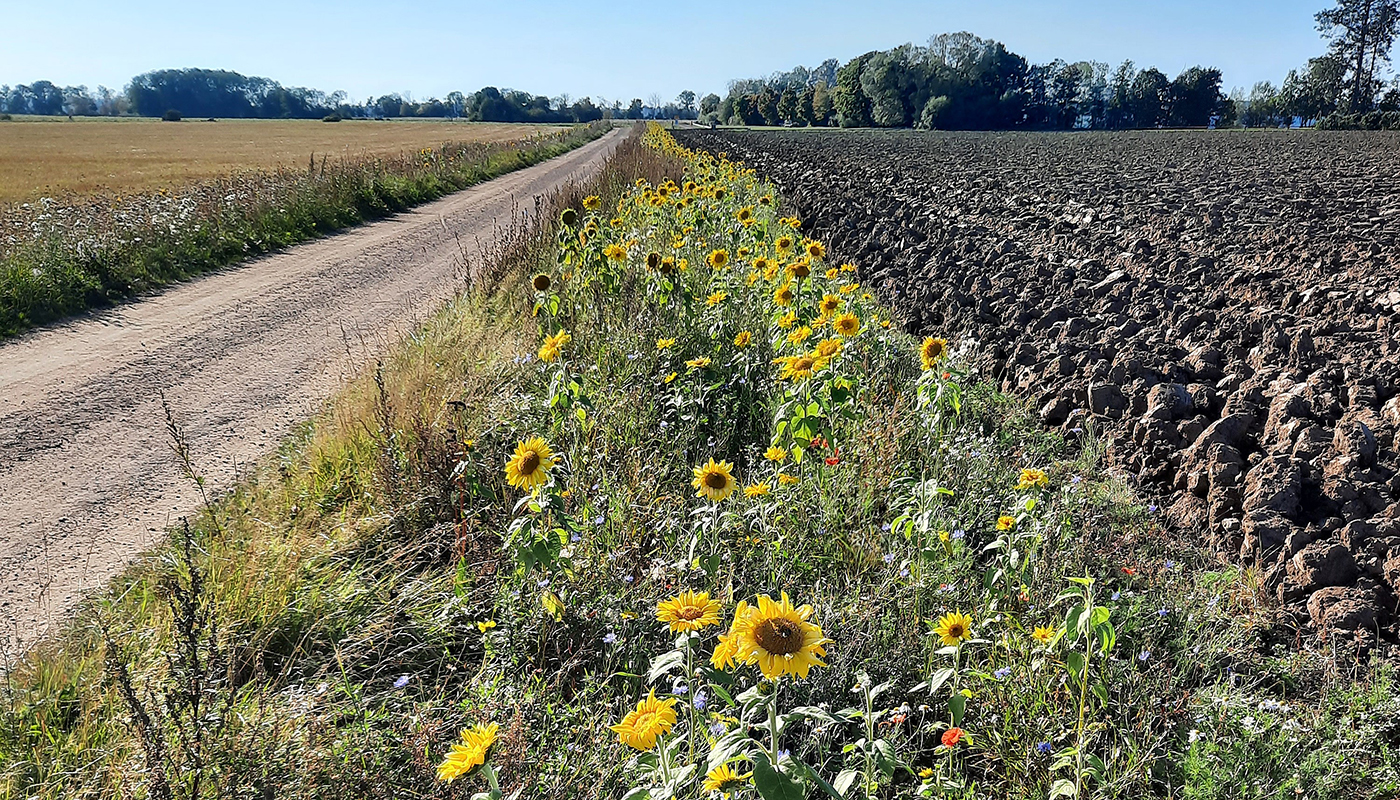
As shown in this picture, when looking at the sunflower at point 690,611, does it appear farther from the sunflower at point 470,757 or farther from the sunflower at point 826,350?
the sunflower at point 826,350

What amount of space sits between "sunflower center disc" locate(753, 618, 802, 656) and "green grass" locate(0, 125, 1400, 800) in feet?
0.60

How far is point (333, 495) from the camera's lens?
400cm

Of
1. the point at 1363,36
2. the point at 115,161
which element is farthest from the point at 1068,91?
the point at 115,161

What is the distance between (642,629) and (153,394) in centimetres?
492

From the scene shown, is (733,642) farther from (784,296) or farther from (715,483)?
(784,296)

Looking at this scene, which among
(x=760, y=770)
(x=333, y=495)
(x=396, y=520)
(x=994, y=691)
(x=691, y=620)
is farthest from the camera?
(x=333, y=495)

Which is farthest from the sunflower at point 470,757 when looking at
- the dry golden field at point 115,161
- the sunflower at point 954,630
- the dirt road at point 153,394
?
the dry golden field at point 115,161

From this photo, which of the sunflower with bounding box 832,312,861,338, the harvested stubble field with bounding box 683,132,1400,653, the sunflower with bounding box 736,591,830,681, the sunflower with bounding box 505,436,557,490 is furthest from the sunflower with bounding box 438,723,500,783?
the harvested stubble field with bounding box 683,132,1400,653

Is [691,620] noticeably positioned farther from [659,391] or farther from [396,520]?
[659,391]

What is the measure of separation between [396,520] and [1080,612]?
9.34 ft

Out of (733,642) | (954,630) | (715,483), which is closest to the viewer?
(733,642)

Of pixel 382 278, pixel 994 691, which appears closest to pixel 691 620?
pixel 994 691

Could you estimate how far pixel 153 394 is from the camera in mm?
5906

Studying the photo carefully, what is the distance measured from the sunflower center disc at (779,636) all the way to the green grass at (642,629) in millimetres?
183
